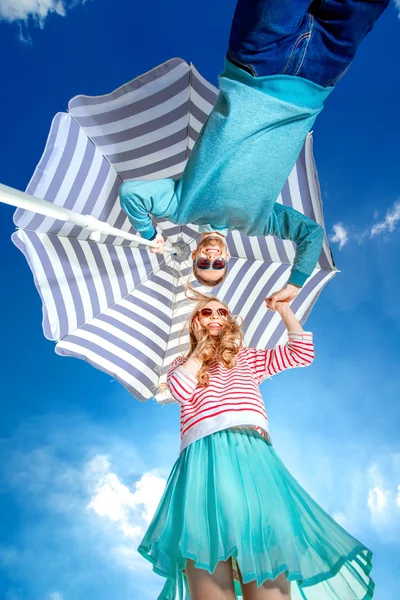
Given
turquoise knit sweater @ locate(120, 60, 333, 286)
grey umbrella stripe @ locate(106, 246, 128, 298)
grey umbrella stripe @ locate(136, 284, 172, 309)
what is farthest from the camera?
grey umbrella stripe @ locate(136, 284, 172, 309)

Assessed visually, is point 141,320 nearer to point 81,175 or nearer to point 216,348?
point 81,175

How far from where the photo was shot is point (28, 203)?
2268mm

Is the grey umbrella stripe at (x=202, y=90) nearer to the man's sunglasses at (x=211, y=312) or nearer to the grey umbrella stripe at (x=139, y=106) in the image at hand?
the grey umbrella stripe at (x=139, y=106)

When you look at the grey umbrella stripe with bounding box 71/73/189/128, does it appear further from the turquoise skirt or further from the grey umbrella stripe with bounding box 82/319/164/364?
the turquoise skirt

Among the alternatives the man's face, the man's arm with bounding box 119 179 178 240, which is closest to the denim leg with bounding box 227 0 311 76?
the man's arm with bounding box 119 179 178 240

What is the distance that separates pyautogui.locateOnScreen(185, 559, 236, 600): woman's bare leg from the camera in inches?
96.3

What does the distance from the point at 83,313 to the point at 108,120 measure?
67.0 inches

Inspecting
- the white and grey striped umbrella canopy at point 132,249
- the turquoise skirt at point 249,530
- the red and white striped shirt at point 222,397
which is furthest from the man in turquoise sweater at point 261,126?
the turquoise skirt at point 249,530

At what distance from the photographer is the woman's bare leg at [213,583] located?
8.03 feet

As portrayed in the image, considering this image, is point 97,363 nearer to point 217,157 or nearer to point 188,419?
point 188,419

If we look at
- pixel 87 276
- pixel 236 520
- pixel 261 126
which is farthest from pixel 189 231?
pixel 236 520

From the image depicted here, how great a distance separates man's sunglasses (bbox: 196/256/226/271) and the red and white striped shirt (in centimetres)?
79

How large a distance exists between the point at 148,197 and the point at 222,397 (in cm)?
135

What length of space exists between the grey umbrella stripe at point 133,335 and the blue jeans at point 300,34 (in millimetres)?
2797
